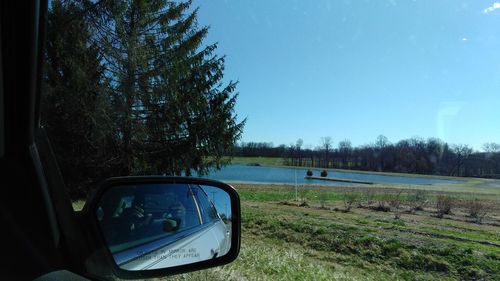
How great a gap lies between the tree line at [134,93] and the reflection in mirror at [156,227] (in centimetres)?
414

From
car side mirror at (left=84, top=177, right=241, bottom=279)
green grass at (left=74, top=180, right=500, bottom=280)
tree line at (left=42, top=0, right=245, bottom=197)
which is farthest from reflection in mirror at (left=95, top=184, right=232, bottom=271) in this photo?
tree line at (left=42, top=0, right=245, bottom=197)

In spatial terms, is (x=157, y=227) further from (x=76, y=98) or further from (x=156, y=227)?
(x=76, y=98)

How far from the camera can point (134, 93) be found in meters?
11.6

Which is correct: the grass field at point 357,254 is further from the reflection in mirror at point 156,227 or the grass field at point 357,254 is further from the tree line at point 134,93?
the tree line at point 134,93

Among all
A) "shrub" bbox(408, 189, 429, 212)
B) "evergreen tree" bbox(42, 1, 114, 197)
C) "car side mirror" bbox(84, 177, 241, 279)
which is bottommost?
"shrub" bbox(408, 189, 429, 212)

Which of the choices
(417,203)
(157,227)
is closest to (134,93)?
(157,227)

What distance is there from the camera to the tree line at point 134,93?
832cm

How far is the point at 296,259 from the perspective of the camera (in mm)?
7332

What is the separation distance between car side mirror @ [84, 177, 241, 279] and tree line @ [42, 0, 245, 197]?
13.6 ft

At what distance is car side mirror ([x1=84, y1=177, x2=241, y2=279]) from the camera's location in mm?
1972

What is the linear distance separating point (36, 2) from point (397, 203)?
21352 mm

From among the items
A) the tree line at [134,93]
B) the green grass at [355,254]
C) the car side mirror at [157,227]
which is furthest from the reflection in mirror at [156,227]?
the tree line at [134,93]

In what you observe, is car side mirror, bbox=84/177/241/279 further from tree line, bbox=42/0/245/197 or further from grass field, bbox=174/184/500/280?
tree line, bbox=42/0/245/197

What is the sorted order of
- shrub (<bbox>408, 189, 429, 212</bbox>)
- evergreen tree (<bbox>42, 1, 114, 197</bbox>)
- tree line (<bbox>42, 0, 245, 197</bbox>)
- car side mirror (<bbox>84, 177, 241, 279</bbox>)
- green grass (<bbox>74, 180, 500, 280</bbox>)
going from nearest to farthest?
car side mirror (<bbox>84, 177, 241, 279</bbox>)
green grass (<bbox>74, 180, 500, 280</bbox>)
evergreen tree (<bbox>42, 1, 114, 197</bbox>)
tree line (<bbox>42, 0, 245, 197</bbox>)
shrub (<bbox>408, 189, 429, 212</bbox>)
